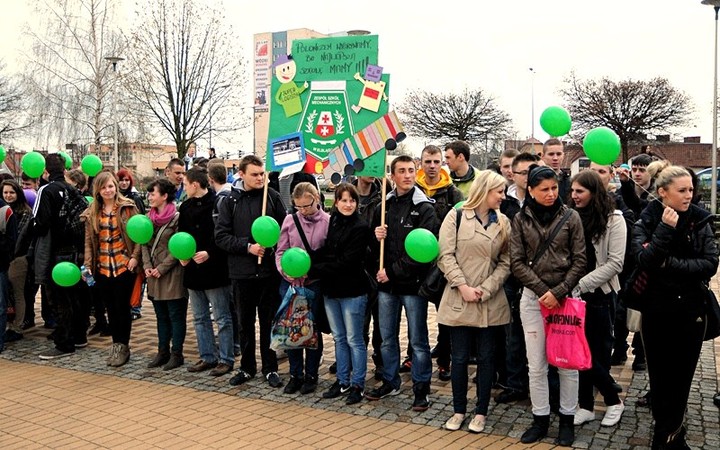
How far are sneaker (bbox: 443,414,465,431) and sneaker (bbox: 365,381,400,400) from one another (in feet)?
2.80

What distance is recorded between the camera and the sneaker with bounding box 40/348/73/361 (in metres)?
7.85

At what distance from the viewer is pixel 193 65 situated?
2761cm

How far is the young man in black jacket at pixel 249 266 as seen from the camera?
6.50m

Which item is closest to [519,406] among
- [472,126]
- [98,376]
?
[98,376]

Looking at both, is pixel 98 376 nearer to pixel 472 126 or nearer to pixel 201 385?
pixel 201 385

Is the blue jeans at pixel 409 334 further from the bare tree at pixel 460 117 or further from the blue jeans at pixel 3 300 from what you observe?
the bare tree at pixel 460 117

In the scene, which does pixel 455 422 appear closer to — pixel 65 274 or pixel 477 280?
pixel 477 280

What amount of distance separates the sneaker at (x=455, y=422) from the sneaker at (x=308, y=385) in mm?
1486

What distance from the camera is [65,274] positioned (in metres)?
7.57

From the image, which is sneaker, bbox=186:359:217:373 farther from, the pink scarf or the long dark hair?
the long dark hair

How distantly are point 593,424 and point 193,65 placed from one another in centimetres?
2521

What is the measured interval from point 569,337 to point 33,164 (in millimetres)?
6853

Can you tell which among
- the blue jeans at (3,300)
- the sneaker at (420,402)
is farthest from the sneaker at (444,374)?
the blue jeans at (3,300)

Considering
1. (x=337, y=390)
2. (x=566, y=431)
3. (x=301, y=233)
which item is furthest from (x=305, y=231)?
(x=566, y=431)
